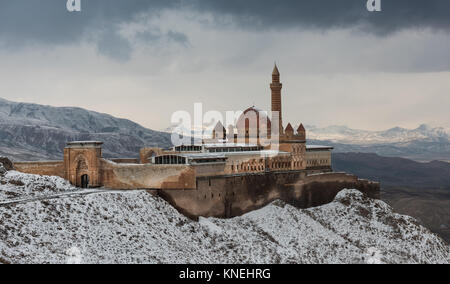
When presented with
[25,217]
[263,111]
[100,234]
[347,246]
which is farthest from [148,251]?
[263,111]

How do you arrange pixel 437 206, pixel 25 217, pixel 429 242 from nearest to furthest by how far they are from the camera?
pixel 25 217
pixel 429 242
pixel 437 206

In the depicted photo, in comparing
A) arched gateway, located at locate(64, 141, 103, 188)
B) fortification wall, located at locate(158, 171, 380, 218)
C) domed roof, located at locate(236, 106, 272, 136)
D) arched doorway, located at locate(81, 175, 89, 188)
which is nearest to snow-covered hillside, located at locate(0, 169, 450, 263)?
fortification wall, located at locate(158, 171, 380, 218)

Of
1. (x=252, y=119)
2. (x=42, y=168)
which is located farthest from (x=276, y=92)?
(x=42, y=168)

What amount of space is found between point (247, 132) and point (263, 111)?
13.3ft

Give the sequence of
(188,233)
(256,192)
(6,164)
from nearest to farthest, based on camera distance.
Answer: (188,233), (6,164), (256,192)

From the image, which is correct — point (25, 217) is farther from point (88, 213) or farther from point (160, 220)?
point (160, 220)

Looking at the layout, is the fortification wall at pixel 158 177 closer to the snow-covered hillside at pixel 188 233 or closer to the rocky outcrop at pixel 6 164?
the snow-covered hillside at pixel 188 233

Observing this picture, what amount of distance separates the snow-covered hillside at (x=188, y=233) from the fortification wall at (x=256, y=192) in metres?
1.16

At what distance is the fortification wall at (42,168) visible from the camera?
5662 centimetres

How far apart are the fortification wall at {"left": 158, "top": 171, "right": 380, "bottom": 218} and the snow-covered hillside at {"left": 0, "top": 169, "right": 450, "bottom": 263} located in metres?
1.16

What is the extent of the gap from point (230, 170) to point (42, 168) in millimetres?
18994

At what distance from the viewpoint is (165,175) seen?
5222 centimetres

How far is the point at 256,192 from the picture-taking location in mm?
61000

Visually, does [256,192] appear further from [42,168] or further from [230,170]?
[42,168]
